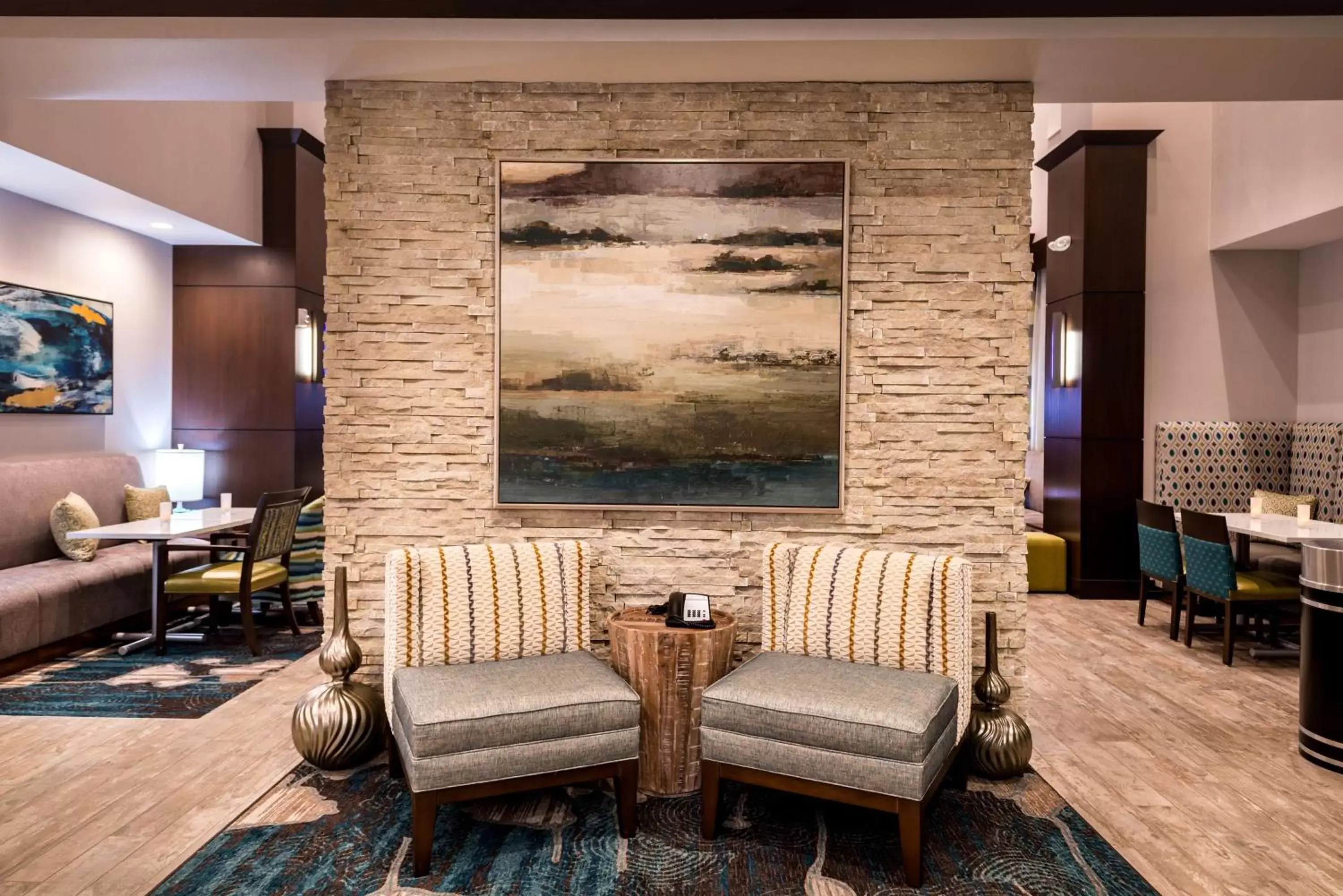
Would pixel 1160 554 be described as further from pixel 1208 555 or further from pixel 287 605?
pixel 287 605

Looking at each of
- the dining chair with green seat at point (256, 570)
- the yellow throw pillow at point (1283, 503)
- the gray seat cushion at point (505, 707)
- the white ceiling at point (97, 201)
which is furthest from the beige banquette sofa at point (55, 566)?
the yellow throw pillow at point (1283, 503)

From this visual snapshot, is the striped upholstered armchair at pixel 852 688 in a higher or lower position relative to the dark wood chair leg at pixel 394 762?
higher

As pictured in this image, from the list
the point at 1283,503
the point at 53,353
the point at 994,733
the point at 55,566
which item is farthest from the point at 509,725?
the point at 1283,503

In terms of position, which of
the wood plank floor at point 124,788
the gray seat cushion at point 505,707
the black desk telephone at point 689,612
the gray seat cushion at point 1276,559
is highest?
the black desk telephone at point 689,612

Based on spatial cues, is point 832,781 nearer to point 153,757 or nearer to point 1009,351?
point 1009,351

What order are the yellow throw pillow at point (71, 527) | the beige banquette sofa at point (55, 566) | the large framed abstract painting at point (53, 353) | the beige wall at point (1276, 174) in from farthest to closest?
the beige wall at point (1276, 174), the large framed abstract painting at point (53, 353), the yellow throw pillow at point (71, 527), the beige banquette sofa at point (55, 566)

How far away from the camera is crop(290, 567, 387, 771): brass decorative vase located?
311cm

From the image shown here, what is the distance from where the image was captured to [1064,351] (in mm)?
Answer: 6879

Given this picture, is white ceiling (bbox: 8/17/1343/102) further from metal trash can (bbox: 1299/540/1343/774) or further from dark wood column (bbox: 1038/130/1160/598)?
dark wood column (bbox: 1038/130/1160/598)

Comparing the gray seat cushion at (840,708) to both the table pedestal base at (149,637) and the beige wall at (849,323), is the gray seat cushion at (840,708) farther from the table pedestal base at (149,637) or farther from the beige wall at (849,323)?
the table pedestal base at (149,637)

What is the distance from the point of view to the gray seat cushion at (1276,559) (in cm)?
534

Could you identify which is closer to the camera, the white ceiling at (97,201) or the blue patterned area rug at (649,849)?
the blue patterned area rug at (649,849)

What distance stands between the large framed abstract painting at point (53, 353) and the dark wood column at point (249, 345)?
0.77m

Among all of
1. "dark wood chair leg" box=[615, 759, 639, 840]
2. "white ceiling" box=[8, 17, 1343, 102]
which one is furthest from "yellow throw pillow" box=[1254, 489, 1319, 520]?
"dark wood chair leg" box=[615, 759, 639, 840]
